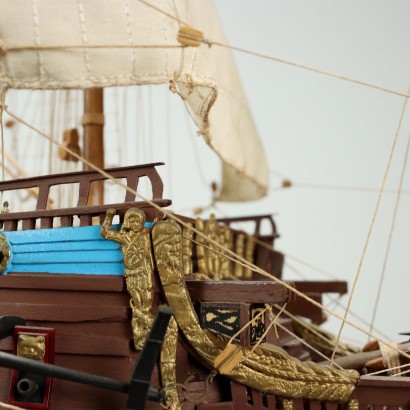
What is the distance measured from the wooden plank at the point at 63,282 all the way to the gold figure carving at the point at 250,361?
19 centimetres

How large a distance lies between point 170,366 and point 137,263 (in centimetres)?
42

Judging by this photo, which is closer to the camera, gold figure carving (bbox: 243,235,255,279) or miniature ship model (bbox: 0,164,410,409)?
miniature ship model (bbox: 0,164,410,409)

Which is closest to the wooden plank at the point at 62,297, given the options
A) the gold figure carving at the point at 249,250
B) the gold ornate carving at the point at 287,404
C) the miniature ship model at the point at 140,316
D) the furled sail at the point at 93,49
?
the miniature ship model at the point at 140,316

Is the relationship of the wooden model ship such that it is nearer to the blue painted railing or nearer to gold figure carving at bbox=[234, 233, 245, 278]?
the blue painted railing

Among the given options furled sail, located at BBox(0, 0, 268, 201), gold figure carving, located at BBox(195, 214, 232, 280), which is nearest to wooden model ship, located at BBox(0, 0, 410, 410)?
furled sail, located at BBox(0, 0, 268, 201)

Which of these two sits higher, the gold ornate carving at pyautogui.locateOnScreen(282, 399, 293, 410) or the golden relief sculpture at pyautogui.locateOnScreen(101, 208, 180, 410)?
the golden relief sculpture at pyautogui.locateOnScreen(101, 208, 180, 410)

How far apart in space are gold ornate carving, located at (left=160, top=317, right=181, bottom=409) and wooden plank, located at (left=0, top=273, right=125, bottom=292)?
0.86 feet

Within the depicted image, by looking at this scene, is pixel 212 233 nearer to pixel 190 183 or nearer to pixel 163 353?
pixel 163 353

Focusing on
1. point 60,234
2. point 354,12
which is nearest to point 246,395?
point 60,234

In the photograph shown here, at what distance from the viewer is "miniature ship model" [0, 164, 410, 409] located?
9.53 ft

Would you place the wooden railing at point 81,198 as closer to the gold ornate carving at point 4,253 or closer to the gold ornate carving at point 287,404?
the gold ornate carving at point 4,253

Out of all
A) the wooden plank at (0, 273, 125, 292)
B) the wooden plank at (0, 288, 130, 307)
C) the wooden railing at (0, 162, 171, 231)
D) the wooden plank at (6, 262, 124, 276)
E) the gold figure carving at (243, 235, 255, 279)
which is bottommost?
the gold figure carving at (243, 235, 255, 279)

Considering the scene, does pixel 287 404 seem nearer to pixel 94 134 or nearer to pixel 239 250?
pixel 239 250

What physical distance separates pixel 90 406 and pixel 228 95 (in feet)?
8.94
